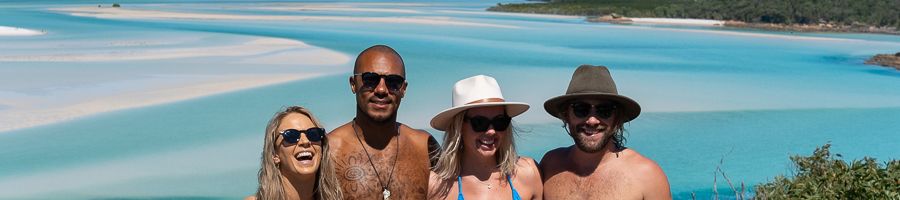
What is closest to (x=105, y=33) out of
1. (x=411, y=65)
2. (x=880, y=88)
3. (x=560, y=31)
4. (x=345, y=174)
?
(x=411, y=65)

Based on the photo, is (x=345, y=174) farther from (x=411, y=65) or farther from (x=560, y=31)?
(x=560, y=31)

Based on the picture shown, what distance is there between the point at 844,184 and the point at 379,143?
115 inches

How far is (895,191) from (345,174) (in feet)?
10.2

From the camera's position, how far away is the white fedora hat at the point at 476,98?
12.7 feet

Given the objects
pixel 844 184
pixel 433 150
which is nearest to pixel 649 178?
pixel 433 150

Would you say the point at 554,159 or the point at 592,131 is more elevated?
the point at 592,131

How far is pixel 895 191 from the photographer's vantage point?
5.41 metres

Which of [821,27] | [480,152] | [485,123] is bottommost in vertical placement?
[821,27]

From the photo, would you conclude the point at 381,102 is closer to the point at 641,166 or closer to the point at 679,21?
the point at 641,166

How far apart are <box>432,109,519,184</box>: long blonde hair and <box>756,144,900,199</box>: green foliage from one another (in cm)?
237

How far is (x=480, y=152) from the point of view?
3.92 m

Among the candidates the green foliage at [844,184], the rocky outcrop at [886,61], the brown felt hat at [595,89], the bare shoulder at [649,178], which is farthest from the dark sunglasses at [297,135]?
the rocky outcrop at [886,61]

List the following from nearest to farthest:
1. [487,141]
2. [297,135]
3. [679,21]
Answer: [297,135], [487,141], [679,21]

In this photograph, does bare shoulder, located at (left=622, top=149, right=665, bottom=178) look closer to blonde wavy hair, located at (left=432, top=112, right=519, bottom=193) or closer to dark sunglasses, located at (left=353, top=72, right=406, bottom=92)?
blonde wavy hair, located at (left=432, top=112, right=519, bottom=193)
